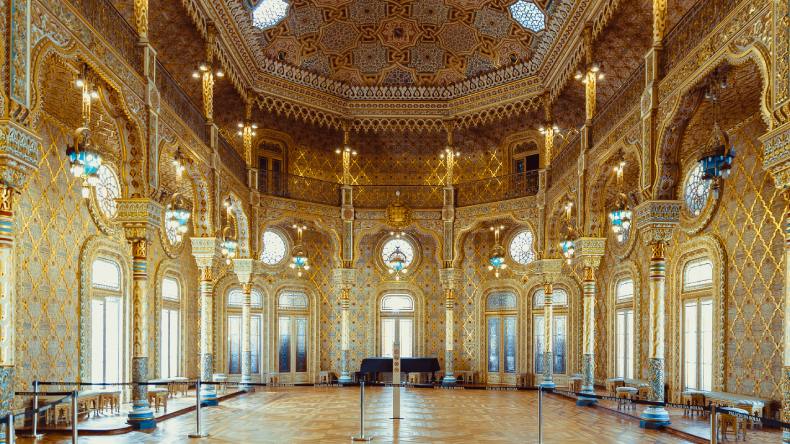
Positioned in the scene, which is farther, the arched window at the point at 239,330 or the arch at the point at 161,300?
the arched window at the point at 239,330

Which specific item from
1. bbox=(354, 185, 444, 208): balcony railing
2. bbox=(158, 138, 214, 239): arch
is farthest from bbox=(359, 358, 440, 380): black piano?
bbox=(158, 138, 214, 239): arch

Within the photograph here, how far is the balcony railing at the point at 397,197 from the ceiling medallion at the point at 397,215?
8.6 inches

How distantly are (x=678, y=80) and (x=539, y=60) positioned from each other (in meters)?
11.0

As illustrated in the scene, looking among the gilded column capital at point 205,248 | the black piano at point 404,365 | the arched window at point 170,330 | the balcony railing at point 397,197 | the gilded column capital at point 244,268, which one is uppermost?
the balcony railing at point 397,197

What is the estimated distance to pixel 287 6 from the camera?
22.0 m

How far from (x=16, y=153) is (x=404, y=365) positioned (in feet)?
58.6

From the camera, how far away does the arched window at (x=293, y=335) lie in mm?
24859

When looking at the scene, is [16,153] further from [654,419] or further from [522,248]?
[522,248]

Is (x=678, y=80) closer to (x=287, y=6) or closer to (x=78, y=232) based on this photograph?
(x=78, y=232)

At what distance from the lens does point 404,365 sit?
23.9m

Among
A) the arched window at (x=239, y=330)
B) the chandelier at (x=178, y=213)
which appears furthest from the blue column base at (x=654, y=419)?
the arched window at (x=239, y=330)

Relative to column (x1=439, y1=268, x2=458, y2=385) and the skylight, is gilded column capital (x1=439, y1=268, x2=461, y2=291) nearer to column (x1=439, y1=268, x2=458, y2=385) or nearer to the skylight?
column (x1=439, y1=268, x2=458, y2=385)

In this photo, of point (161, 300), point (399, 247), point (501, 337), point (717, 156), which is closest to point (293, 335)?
point (399, 247)

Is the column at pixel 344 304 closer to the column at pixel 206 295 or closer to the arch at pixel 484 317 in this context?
the arch at pixel 484 317
